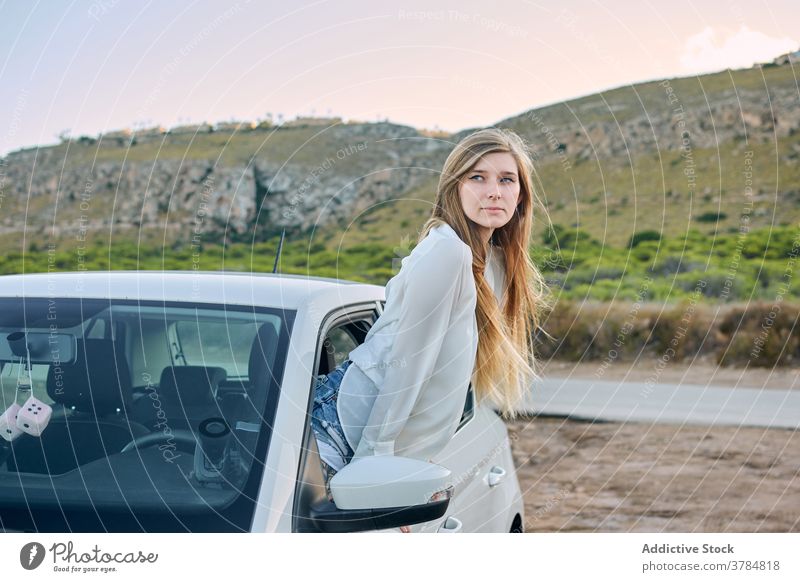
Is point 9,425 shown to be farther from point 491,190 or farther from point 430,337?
point 491,190

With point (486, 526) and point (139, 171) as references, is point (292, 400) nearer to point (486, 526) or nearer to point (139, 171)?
point (486, 526)

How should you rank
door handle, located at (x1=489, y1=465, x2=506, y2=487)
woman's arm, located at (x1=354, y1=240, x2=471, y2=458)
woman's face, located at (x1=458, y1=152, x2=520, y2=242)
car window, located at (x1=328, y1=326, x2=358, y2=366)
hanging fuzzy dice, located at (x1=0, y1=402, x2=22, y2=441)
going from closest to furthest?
woman's arm, located at (x1=354, y1=240, x2=471, y2=458), hanging fuzzy dice, located at (x1=0, y1=402, x2=22, y2=441), woman's face, located at (x1=458, y1=152, x2=520, y2=242), car window, located at (x1=328, y1=326, x2=358, y2=366), door handle, located at (x1=489, y1=465, x2=506, y2=487)

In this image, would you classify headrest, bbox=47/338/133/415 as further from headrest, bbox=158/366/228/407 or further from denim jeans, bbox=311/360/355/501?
denim jeans, bbox=311/360/355/501

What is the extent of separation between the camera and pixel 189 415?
2.80 metres

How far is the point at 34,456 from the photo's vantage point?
8.84ft

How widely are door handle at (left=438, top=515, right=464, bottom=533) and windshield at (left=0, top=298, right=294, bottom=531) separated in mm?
827

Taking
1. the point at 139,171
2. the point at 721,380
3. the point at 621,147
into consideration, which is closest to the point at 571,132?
the point at 621,147

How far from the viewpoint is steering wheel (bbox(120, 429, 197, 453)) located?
2650 millimetres

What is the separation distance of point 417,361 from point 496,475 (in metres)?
1.39

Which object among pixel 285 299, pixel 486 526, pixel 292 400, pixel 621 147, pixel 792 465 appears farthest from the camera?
pixel 621 147

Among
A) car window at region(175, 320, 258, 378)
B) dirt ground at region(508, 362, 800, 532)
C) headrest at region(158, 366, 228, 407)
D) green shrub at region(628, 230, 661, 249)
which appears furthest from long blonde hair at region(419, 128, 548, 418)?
green shrub at region(628, 230, 661, 249)

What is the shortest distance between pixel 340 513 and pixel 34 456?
1.00 m

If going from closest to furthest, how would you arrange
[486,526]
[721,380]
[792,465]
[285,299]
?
[285,299] → [486,526] → [792,465] → [721,380]

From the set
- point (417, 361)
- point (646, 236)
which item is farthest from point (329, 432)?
point (646, 236)
